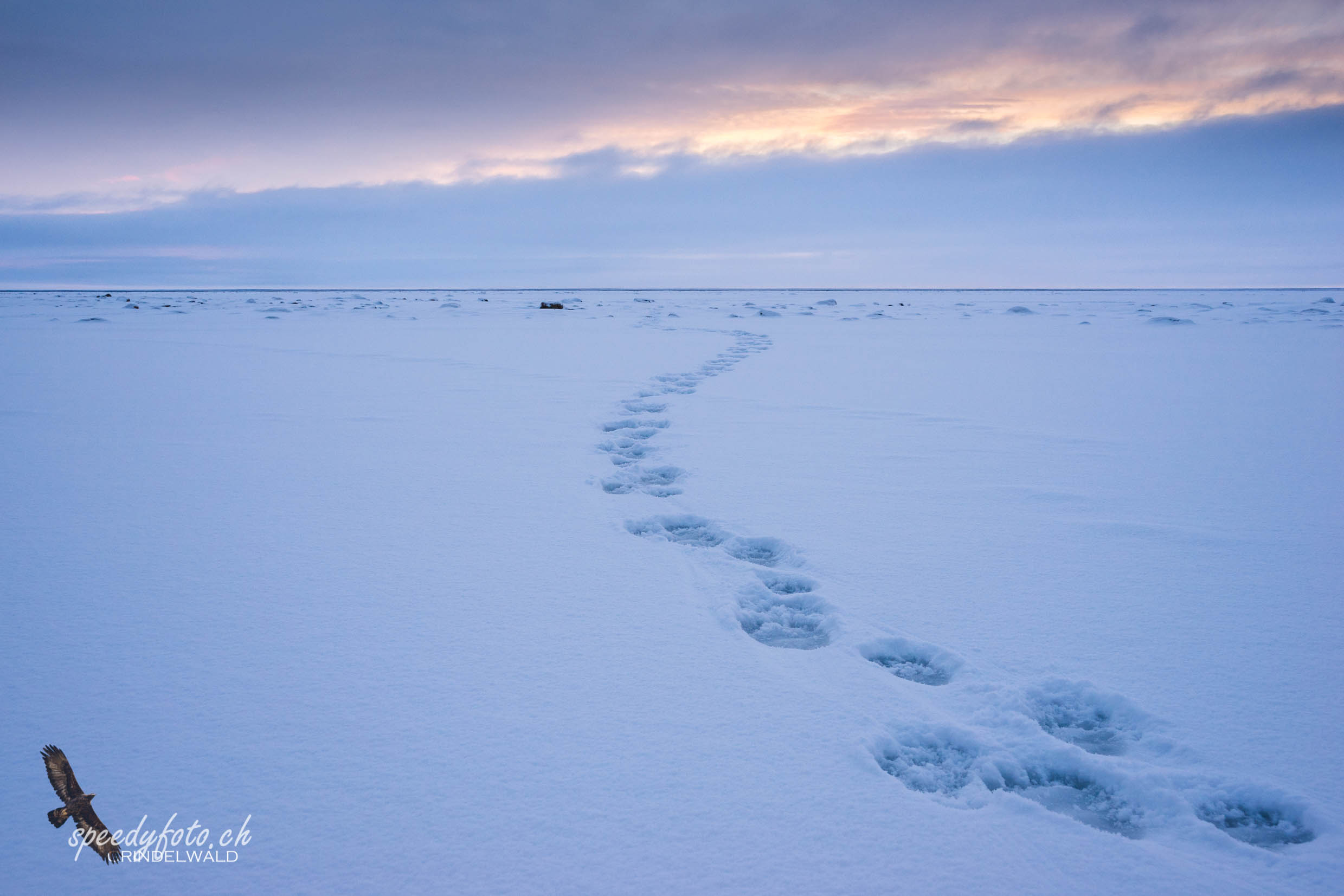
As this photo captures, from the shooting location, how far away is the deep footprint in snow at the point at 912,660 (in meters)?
1.42

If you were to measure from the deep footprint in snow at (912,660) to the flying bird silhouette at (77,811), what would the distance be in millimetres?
1328

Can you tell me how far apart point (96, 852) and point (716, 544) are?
4.96ft

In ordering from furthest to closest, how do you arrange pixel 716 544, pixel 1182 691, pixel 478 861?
1. pixel 716 544
2. pixel 1182 691
3. pixel 478 861

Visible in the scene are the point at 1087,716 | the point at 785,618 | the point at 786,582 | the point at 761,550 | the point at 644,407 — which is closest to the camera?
the point at 1087,716

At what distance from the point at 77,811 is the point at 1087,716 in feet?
5.56

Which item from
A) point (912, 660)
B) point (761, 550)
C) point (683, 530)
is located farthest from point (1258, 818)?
point (683, 530)

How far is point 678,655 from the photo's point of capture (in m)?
1.45

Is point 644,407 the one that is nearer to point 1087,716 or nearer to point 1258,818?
point 1087,716

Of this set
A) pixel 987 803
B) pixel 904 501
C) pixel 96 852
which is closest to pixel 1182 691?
pixel 987 803

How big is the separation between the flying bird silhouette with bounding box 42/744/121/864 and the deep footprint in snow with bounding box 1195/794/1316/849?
163 centimetres

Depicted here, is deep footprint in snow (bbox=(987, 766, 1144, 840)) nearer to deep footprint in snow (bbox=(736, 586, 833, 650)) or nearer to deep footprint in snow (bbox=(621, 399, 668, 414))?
deep footprint in snow (bbox=(736, 586, 833, 650))

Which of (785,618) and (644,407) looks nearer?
(785,618)

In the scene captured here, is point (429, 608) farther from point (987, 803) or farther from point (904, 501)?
point (904, 501)

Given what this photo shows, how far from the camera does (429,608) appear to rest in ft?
5.31
